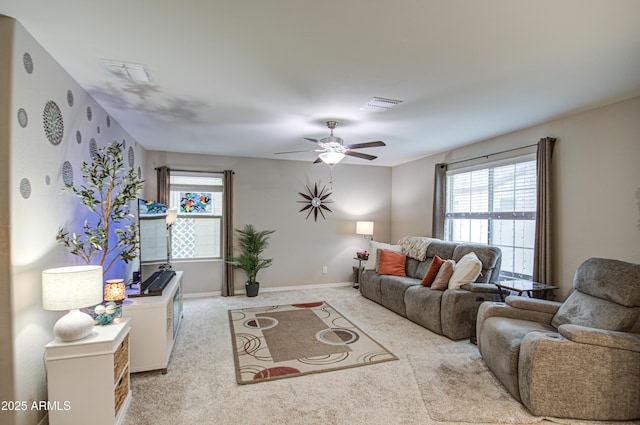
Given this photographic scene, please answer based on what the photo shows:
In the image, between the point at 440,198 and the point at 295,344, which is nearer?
the point at 295,344

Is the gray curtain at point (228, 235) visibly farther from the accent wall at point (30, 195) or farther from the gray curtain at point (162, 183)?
the accent wall at point (30, 195)

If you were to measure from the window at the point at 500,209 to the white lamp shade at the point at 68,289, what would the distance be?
14.8 ft

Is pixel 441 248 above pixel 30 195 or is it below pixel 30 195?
below

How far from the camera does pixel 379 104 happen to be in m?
3.20

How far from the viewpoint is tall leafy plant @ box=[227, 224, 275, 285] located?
5.69 meters

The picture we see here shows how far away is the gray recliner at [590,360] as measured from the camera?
7.47 ft

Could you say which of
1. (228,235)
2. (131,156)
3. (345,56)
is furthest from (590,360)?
(131,156)

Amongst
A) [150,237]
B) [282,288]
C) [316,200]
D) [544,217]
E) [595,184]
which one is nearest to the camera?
[595,184]

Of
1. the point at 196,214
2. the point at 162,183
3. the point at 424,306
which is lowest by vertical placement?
the point at 424,306

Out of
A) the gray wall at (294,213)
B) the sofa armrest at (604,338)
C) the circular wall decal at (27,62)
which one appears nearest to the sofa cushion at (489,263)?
the sofa armrest at (604,338)

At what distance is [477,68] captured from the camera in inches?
95.3

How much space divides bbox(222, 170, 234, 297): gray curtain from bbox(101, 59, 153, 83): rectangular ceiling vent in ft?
10.4

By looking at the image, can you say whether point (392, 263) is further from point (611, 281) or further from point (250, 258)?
point (611, 281)

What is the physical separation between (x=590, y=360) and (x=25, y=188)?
3958mm
